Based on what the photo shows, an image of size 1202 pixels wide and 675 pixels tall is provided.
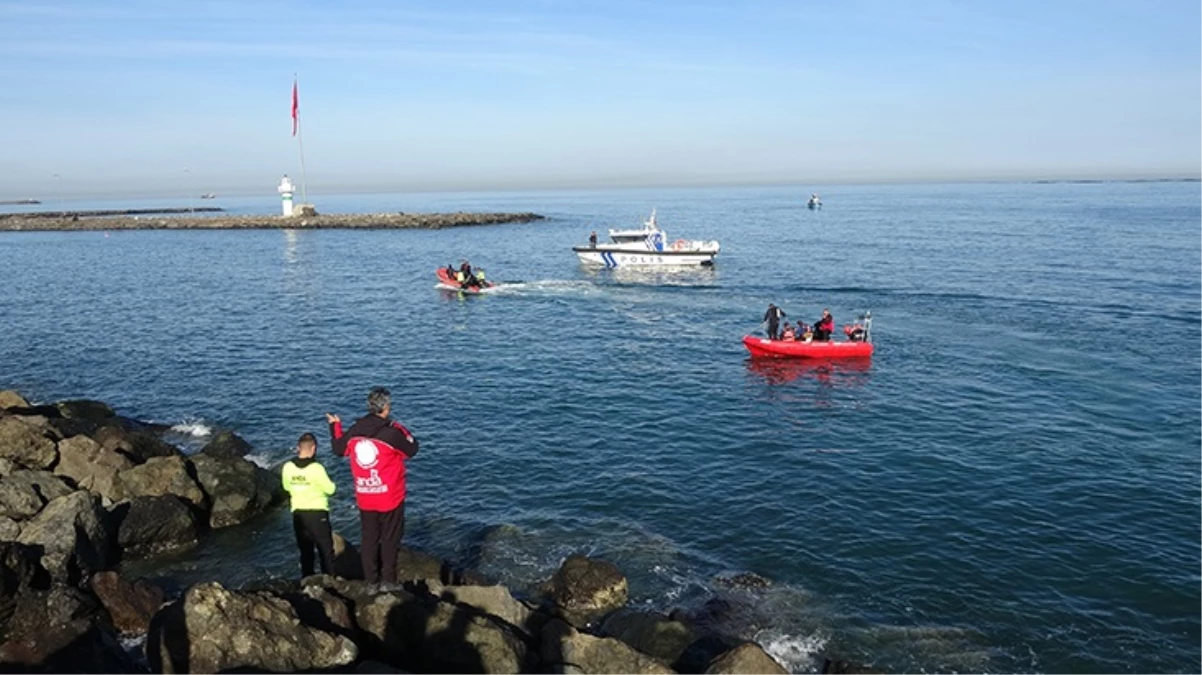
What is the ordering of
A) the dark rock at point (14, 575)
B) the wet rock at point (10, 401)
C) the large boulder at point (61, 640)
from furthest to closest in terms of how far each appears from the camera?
the wet rock at point (10, 401)
the dark rock at point (14, 575)
the large boulder at point (61, 640)

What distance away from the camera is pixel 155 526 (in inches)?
621

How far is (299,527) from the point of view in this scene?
11.8 metres

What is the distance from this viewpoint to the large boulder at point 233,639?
8391 millimetres

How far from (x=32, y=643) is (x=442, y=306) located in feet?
125

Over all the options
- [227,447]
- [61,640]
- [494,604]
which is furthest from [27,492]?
[494,604]

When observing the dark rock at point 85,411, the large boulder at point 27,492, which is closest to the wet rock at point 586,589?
the large boulder at point 27,492

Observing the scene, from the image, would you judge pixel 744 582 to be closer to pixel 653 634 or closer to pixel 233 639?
pixel 653 634

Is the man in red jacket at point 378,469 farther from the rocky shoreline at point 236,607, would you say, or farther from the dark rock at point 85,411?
the dark rock at point 85,411

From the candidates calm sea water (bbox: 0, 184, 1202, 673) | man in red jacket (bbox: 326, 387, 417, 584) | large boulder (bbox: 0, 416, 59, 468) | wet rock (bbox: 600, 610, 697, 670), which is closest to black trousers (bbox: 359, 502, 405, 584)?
man in red jacket (bbox: 326, 387, 417, 584)

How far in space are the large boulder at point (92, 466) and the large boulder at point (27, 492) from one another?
738 millimetres

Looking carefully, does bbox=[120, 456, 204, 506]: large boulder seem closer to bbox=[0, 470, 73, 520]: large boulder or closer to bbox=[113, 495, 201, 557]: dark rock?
bbox=[113, 495, 201, 557]: dark rock

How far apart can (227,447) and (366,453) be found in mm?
12953

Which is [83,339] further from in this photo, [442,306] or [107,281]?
[107,281]

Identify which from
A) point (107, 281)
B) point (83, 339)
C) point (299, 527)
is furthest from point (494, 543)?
point (107, 281)
